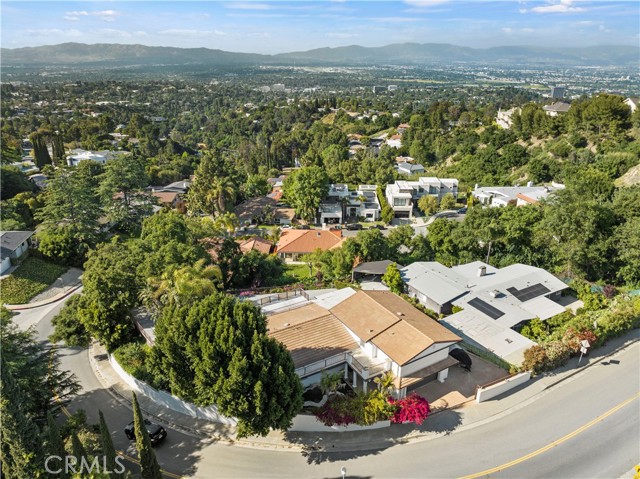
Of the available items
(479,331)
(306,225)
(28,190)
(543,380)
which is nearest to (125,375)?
(479,331)

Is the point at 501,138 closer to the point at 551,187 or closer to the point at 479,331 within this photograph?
the point at 551,187

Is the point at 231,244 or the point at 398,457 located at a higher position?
the point at 231,244

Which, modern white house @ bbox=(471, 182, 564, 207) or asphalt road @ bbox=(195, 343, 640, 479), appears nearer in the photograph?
asphalt road @ bbox=(195, 343, 640, 479)

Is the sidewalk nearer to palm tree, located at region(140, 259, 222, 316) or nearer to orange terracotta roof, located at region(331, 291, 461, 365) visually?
orange terracotta roof, located at region(331, 291, 461, 365)

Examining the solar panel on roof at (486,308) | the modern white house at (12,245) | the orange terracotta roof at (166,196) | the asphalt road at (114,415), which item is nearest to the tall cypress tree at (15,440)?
the asphalt road at (114,415)

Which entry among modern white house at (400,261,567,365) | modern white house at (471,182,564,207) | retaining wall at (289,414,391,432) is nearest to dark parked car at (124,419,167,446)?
retaining wall at (289,414,391,432)

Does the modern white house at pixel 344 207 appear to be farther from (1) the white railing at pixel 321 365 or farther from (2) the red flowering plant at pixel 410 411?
(2) the red flowering plant at pixel 410 411
